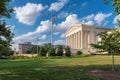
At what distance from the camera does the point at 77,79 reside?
52.3 ft

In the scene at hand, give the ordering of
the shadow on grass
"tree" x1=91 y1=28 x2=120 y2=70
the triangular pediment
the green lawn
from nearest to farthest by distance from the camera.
→ the shadow on grass → the green lawn → "tree" x1=91 y1=28 x2=120 y2=70 → the triangular pediment

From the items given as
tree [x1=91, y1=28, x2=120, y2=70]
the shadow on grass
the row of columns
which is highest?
the row of columns

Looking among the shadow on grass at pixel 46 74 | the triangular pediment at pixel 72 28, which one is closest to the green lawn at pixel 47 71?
the shadow on grass at pixel 46 74

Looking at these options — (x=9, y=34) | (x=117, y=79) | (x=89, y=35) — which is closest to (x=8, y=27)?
(x=9, y=34)

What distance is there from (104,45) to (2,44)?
9.81 meters

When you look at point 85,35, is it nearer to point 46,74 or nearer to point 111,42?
point 111,42

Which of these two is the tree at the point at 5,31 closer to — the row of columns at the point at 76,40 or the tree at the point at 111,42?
the tree at the point at 111,42

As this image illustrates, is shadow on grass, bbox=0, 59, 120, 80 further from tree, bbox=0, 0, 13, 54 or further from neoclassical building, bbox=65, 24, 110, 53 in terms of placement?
neoclassical building, bbox=65, 24, 110, 53

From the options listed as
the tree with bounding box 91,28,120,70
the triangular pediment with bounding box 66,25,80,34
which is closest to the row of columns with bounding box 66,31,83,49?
the triangular pediment with bounding box 66,25,80,34

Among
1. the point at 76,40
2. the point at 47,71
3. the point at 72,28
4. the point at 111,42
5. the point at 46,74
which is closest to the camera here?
the point at 46,74

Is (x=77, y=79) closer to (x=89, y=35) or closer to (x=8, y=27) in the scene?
(x=8, y=27)

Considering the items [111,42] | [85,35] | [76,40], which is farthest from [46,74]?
[76,40]

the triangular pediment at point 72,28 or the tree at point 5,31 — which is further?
the triangular pediment at point 72,28

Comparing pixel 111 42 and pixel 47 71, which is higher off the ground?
pixel 111 42
